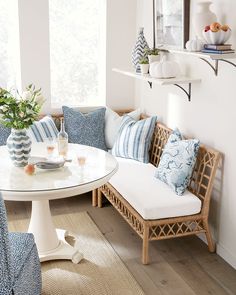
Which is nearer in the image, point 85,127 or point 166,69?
point 166,69

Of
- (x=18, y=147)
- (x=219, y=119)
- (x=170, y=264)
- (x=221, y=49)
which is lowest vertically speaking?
(x=170, y=264)

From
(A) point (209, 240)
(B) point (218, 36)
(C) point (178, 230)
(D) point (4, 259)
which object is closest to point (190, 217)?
(C) point (178, 230)

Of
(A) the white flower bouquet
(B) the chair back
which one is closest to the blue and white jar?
(A) the white flower bouquet

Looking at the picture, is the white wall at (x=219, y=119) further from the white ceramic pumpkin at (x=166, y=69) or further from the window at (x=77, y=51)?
the window at (x=77, y=51)

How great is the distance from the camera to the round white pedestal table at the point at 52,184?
2.66 m

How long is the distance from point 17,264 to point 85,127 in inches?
83.0

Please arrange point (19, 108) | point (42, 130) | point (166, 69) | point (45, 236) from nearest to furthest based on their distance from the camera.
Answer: point (19, 108), point (45, 236), point (166, 69), point (42, 130)

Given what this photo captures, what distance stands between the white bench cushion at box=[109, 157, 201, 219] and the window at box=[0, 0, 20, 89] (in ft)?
5.13

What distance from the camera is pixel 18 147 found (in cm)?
301

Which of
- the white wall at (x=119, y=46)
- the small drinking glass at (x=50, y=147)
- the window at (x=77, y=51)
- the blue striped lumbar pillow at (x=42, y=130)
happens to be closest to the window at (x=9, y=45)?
the window at (x=77, y=51)

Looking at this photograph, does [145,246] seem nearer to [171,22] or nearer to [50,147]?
[50,147]

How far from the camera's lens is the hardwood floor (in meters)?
2.87

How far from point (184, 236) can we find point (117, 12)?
7.40 feet

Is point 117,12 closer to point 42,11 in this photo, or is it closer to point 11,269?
point 42,11
